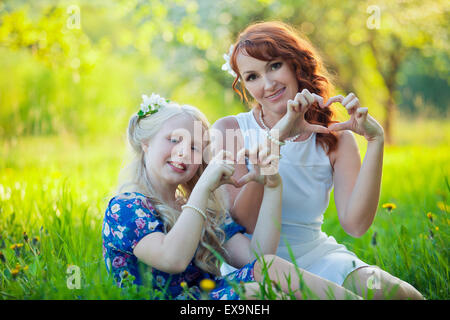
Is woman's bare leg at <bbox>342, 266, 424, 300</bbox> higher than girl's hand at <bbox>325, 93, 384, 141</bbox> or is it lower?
lower

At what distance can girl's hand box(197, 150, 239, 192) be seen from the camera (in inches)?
61.0

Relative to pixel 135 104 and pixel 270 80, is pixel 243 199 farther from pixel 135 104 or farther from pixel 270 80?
pixel 135 104

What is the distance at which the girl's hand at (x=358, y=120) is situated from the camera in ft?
5.55

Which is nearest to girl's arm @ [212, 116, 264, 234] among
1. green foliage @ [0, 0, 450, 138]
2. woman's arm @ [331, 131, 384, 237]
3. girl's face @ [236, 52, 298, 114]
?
girl's face @ [236, 52, 298, 114]

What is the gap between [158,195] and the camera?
71.1 inches

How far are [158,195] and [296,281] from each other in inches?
26.3

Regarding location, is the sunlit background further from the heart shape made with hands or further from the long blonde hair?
the heart shape made with hands

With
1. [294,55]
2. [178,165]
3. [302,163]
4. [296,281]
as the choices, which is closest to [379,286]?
[296,281]

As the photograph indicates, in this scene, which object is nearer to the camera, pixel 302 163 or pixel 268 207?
pixel 268 207

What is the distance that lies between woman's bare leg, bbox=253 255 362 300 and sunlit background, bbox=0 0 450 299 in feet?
1.46

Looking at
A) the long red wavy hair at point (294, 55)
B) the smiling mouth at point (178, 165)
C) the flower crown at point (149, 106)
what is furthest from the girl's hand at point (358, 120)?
the flower crown at point (149, 106)

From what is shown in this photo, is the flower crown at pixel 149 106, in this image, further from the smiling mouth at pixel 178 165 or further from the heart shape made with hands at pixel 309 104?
the heart shape made with hands at pixel 309 104

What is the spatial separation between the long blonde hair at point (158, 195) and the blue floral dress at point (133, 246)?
6 cm
